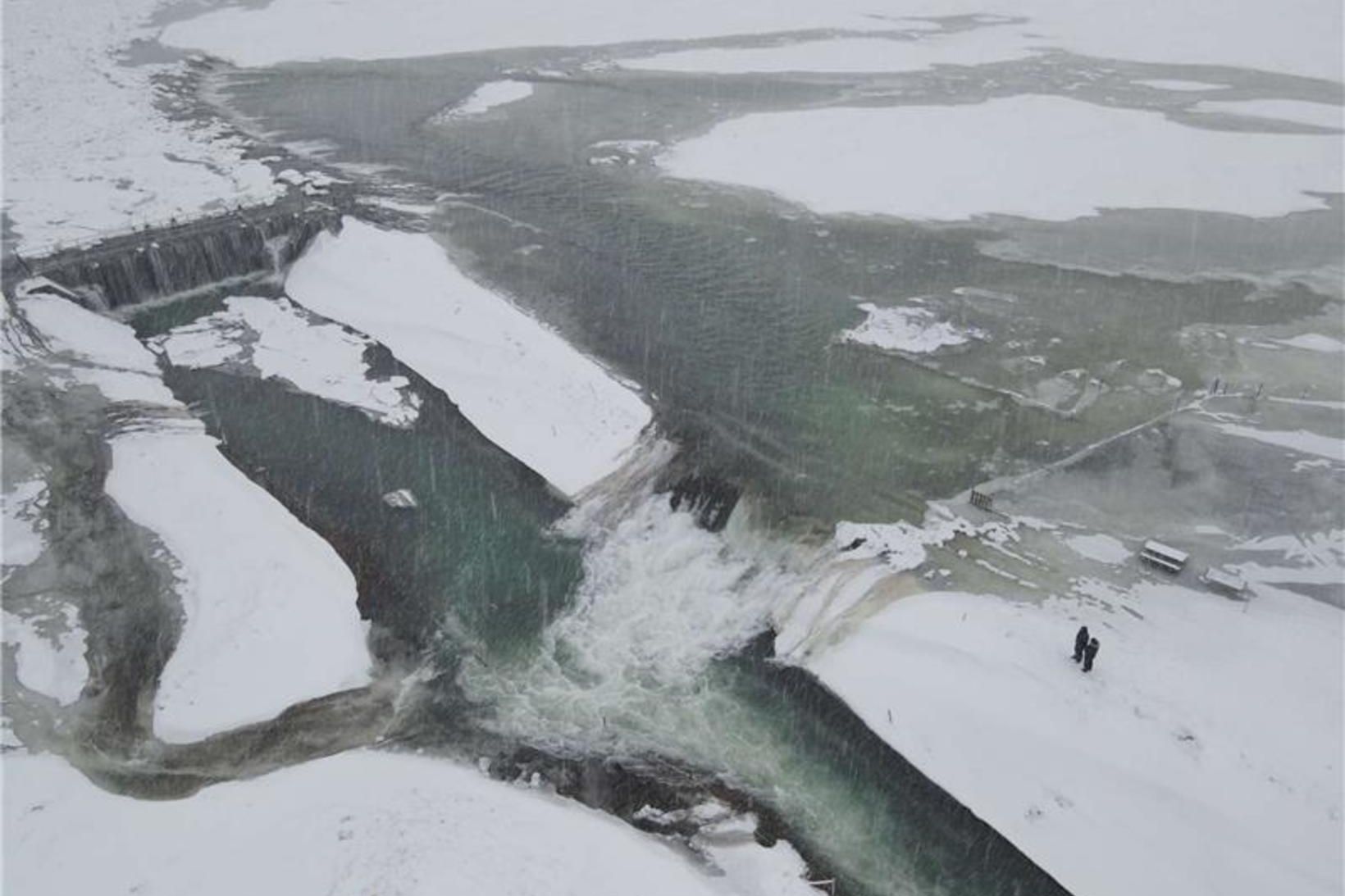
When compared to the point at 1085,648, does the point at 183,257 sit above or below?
above

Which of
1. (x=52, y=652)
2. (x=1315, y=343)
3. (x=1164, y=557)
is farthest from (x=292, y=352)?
(x=1315, y=343)

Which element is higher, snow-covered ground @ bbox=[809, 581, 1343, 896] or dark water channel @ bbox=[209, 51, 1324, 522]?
dark water channel @ bbox=[209, 51, 1324, 522]

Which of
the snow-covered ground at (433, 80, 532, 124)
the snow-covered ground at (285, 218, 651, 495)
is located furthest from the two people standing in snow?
the snow-covered ground at (433, 80, 532, 124)

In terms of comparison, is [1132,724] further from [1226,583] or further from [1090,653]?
[1226,583]

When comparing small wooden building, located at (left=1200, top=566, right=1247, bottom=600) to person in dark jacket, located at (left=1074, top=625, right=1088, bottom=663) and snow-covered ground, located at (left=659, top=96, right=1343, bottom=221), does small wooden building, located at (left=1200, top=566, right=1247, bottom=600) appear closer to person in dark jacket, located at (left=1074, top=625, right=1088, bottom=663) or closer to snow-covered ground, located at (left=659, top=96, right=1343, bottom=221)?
person in dark jacket, located at (left=1074, top=625, right=1088, bottom=663)

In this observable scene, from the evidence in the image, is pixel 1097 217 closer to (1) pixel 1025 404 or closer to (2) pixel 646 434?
(1) pixel 1025 404

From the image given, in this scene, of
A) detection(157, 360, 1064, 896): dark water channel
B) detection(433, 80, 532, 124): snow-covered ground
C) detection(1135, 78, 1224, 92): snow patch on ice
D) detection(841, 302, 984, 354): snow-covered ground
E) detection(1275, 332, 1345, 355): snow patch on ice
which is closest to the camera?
detection(157, 360, 1064, 896): dark water channel
